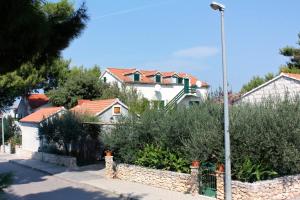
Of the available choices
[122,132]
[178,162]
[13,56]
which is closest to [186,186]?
[178,162]

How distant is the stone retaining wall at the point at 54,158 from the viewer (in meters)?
24.4

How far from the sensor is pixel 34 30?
6816 millimetres

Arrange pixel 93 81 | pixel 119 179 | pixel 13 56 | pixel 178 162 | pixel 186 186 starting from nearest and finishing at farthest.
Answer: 1. pixel 13 56
2. pixel 186 186
3. pixel 178 162
4. pixel 119 179
5. pixel 93 81

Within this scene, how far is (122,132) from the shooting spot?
64.6 ft

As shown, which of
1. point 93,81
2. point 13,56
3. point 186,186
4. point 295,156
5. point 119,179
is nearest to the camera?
point 13,56

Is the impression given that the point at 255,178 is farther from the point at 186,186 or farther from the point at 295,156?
the point at 186,186

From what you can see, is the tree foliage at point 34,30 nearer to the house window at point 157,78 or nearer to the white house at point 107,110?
the white house at point 107,110

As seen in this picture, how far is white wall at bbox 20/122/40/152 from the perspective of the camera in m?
32.6

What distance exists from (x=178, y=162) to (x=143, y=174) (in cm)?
195

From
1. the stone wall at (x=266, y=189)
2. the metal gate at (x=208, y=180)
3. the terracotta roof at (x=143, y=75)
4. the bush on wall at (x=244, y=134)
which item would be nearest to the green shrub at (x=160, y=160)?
the bush on wall at (x=244, y=134)

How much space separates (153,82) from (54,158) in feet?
82.0

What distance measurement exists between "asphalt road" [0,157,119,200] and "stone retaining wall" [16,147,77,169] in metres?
1.91

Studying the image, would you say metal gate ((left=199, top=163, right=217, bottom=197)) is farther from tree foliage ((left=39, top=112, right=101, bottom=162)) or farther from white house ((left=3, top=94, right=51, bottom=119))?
white house ((left=3, top=94, right=51, bottom=119))

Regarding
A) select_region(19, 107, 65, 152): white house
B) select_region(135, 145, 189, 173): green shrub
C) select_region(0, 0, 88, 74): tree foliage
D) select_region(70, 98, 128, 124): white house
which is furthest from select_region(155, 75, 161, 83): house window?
select_region(0, 0, 88, 74): tree foliage
